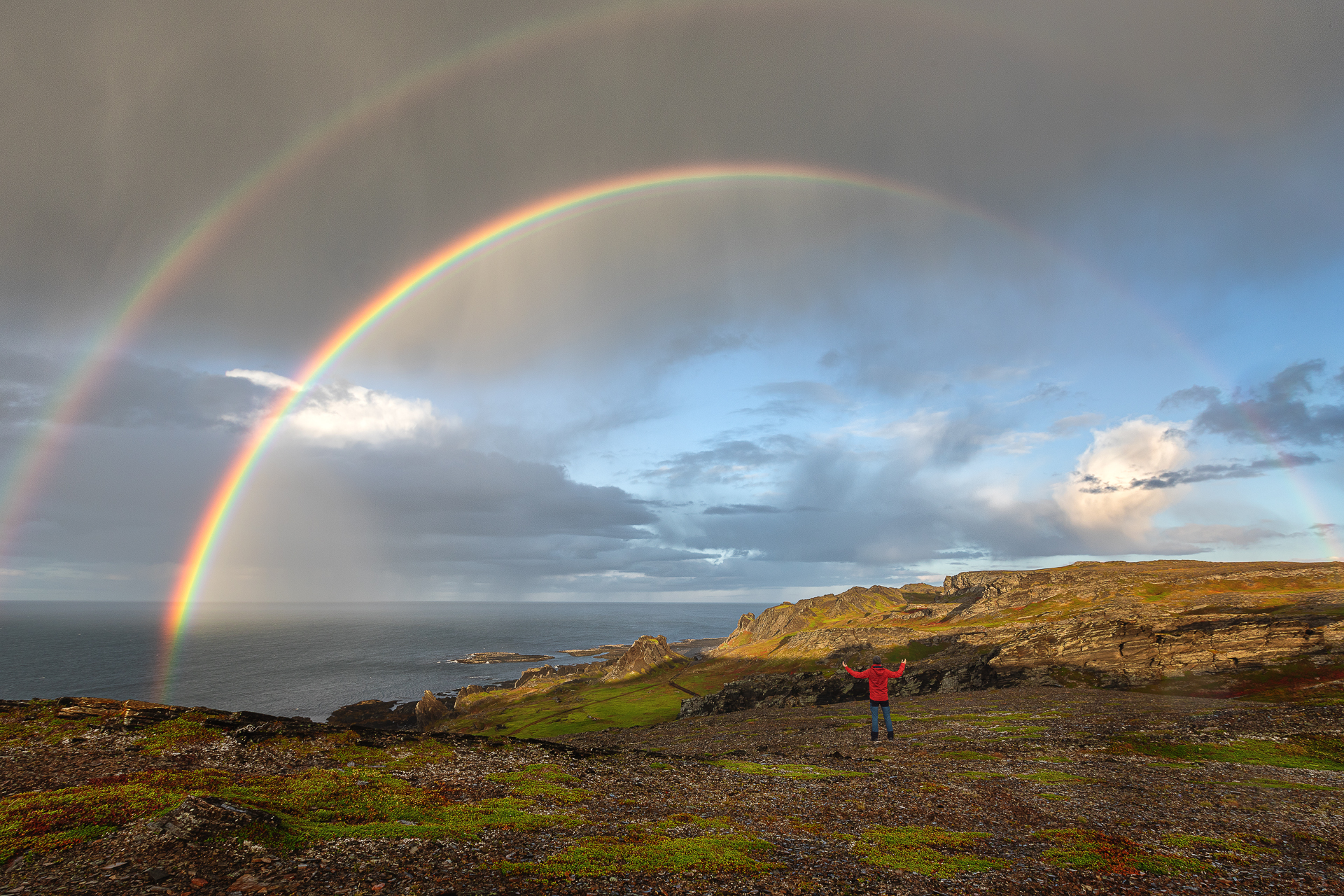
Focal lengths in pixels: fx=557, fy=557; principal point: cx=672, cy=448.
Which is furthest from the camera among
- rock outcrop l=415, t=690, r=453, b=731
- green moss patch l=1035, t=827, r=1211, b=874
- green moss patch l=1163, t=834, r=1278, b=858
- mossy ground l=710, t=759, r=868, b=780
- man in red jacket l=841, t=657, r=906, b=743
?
rock outcrop l=415, t=690, r=453, b=731

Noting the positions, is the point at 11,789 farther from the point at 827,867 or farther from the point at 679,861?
the point at 827,867

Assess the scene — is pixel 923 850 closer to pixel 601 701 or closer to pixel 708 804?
pixel 708 804

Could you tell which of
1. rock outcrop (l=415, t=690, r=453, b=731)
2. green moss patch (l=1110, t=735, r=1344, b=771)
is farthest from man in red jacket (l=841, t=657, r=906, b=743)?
rock outcrop (l=415, t=690, r=453, b=731)

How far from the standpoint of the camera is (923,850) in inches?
762

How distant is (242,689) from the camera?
479 feet

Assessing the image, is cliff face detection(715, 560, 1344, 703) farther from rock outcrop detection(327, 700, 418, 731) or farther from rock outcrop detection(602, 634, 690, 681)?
rock outcrop detection(327, 700, 418, 731)

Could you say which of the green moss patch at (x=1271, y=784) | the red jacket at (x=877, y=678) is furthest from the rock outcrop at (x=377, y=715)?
the green moss patch at (x=1271, y=784)

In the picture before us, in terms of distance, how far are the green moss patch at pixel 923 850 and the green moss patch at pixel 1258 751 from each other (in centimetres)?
2585

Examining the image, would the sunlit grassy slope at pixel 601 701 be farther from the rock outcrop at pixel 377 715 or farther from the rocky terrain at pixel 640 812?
the rocky terrain at pixel 640 812

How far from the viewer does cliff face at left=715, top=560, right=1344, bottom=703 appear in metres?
70.9

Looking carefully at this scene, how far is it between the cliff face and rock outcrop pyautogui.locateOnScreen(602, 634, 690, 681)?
2210 centimetres

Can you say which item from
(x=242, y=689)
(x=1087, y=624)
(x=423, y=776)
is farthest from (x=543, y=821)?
(x=242, y=689)

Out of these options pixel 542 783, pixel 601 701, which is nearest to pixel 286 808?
pixel 542 783

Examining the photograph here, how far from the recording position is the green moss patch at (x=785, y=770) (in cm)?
3212
